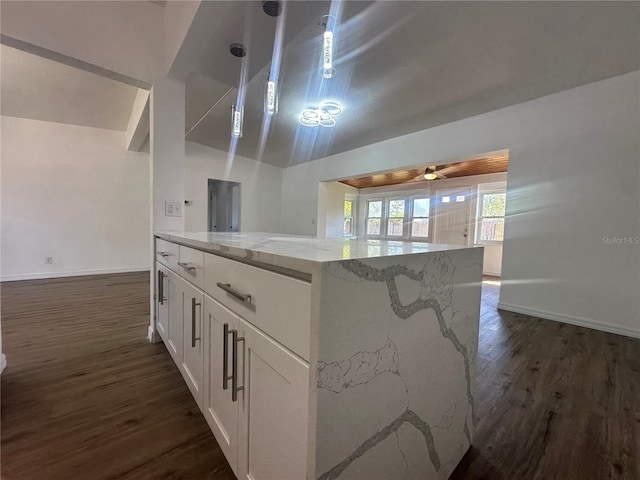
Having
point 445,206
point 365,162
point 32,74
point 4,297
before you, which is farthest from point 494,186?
point 4,297

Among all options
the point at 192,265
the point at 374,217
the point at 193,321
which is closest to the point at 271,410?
the point at 193,321

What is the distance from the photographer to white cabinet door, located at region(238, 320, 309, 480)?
0.59 m

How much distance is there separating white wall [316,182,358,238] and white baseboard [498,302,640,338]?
3763 millimetres

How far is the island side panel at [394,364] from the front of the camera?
0.55 meters

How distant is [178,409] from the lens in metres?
1.33

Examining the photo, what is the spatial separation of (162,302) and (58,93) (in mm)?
3717

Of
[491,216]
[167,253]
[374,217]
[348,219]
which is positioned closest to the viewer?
[167,253]

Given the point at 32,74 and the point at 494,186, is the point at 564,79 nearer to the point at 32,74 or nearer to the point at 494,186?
the point at 494,186

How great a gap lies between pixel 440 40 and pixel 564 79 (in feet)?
4.76

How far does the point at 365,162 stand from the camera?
15.4ft

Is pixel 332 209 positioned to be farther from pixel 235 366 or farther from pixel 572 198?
pixel 235 366

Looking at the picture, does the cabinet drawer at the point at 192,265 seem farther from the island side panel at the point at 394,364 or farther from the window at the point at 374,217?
the window at the point at 374,217

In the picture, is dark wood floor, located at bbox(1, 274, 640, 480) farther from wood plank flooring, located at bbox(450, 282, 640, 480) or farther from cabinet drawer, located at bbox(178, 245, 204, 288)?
cabinet drawer, located at bbox(178, 245, 204, 288)

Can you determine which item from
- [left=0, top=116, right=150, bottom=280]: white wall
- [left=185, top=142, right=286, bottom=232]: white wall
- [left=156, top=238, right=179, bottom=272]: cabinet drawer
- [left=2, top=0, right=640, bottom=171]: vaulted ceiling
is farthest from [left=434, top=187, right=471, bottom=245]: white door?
[left=0, top=116, right=150, bottom=280]: white wall
